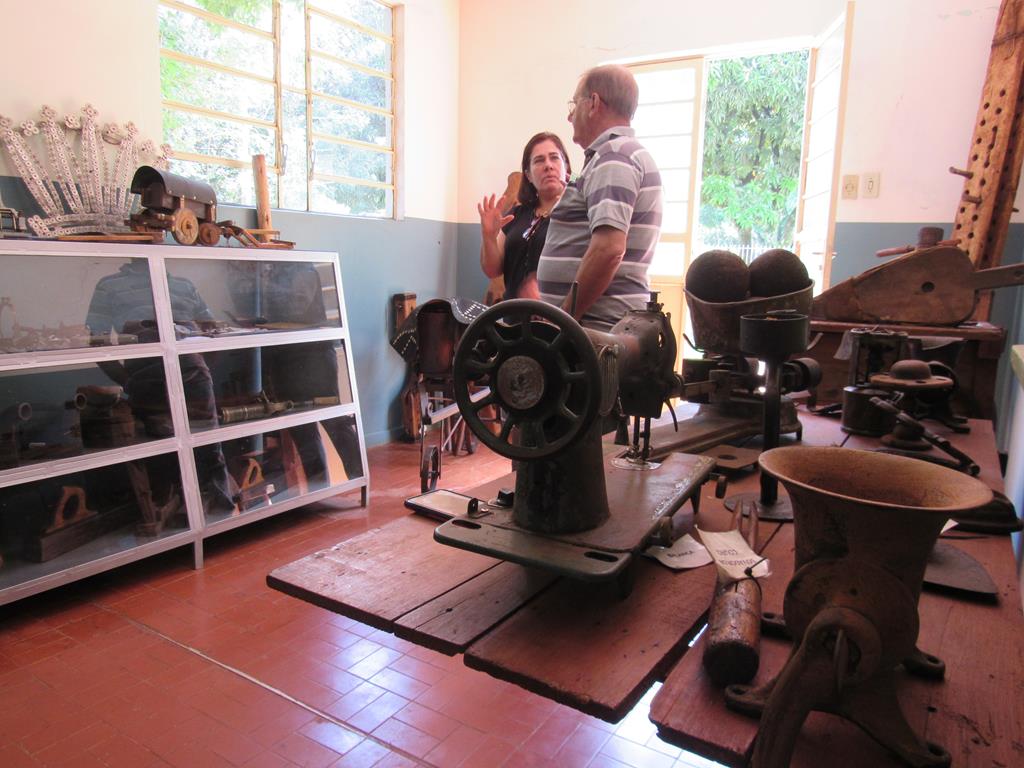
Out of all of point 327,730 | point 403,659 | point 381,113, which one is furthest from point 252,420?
point 381,113

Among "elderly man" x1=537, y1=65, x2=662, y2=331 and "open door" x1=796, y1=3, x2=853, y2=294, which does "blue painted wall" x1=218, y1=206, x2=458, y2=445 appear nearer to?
"elderly man" x1=537, y1=65, x2=662, y2=331

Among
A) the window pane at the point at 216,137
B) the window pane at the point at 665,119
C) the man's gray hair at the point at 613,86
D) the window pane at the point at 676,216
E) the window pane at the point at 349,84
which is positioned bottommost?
the window pane at the point at 676,216

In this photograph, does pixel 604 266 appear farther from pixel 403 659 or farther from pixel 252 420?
pixel 252 420

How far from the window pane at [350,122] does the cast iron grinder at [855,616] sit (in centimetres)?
393

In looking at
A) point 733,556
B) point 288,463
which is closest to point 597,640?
point 733,556

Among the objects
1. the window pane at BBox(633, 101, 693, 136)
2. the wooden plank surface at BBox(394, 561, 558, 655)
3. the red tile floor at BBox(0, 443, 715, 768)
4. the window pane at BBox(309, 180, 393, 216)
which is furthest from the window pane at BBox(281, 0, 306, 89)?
the wooden plank surface at BBox(394, 561, 558, 655)

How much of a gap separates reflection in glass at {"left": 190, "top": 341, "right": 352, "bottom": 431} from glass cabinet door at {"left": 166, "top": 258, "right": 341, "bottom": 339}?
148 mm

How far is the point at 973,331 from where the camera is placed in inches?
88.5

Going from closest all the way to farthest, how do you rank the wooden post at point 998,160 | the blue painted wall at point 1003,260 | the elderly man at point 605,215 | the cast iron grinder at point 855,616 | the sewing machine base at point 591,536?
the cast iron grinder at point 855,616 → the sewing machine base at point 591,536 → the elderly man at point 605,215 → the wooden post at point 998,160 → the blue painted wall at point 1003,260

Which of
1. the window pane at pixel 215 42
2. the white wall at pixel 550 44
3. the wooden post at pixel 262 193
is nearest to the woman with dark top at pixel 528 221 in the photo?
the wooden post at pixel 262 193

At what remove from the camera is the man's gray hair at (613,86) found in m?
1.95

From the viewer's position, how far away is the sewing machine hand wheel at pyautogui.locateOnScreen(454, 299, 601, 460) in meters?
0.89

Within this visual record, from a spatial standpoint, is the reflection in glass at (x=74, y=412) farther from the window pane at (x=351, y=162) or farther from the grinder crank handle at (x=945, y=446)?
the grinder crank handle at (x=945, y=446)

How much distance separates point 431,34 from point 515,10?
24.1 inches
